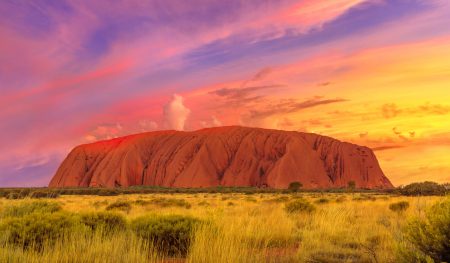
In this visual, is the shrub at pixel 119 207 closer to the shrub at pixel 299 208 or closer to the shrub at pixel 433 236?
the shrub at pixel 299 208

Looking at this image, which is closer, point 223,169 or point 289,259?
point 289,259

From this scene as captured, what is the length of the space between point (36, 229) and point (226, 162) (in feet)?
385

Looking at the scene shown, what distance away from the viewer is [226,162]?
126 meters

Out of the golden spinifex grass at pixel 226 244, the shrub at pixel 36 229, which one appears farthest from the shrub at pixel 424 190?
the shrub at pixel 36 229

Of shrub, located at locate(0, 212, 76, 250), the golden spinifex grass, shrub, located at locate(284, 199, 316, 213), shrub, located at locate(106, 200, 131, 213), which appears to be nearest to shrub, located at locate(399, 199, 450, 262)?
the golden spinifex grass

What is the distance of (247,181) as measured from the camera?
116062mm

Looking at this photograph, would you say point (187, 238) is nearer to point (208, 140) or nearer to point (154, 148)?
point (208, 140)

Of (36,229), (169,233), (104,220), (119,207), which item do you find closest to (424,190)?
(119,207)

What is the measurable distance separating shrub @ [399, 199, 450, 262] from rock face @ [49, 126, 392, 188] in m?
106

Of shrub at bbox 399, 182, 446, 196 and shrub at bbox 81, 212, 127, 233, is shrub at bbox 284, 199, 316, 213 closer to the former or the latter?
shrub at bbox 81, 212, 127, 233

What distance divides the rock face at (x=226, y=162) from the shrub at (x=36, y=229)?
104 metres

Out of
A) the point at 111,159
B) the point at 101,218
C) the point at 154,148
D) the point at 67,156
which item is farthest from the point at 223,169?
the point at 101,218

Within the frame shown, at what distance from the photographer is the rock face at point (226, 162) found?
11850 cm

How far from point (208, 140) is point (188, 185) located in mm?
17388
